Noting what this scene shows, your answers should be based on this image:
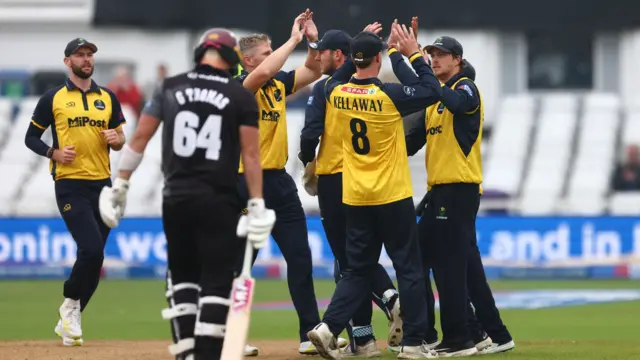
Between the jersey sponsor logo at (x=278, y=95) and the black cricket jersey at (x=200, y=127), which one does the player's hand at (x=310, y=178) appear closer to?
the jersey sponsor logo at (x=278, y=95)

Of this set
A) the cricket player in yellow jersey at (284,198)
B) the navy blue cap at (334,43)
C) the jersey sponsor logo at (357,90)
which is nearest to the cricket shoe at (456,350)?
the cricket player in yellow jersey at (284,198)

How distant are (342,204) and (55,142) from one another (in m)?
3.06

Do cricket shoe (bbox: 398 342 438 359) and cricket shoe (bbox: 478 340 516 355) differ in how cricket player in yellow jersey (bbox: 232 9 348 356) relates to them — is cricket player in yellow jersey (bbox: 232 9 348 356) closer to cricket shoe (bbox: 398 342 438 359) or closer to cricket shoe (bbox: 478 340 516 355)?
cricket shoe (bbox: 398 342 438 359)

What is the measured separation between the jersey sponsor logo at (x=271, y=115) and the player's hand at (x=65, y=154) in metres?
2.16

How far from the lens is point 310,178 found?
11.4 meters

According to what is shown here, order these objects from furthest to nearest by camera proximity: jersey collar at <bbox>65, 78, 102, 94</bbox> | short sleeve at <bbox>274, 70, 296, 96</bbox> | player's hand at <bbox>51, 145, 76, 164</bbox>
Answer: jersey collar at <bbox>65, 78, 102, 94</bbox>, player's hand at <bbox>51, 145, 76, 164</bbox>, short sleeve at <bbox>274, 70, 296, 96</bbox>

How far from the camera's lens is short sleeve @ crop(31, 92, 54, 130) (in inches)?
487

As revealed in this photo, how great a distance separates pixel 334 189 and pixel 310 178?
537 mm

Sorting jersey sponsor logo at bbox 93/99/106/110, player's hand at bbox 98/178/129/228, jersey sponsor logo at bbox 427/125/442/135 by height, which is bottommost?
player's hand at bbox 98/178/129/228

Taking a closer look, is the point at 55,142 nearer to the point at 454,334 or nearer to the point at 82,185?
the point at 82,185

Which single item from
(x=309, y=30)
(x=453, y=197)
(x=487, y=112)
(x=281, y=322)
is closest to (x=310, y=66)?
(x=309, y=30)

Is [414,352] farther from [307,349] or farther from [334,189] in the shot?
[334,189]

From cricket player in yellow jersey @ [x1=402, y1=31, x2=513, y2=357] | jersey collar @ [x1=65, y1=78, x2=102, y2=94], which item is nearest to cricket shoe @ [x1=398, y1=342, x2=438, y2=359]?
cricket player in yellow jersey @ [x1=402, y1=31, x2=513, y2=357]

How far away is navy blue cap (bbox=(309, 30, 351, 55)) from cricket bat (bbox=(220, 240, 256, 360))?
9.17ft
